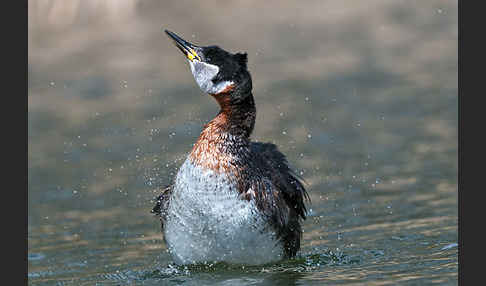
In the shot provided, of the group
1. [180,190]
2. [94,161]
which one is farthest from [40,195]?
[180,190]

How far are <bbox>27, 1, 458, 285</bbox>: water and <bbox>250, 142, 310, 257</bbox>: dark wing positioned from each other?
277 mm

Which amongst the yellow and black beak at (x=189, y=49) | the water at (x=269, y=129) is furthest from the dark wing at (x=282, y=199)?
the yellow and black beak at (x=189, y=49)

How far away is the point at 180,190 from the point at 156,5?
458 inches

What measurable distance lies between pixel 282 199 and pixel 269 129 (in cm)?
565

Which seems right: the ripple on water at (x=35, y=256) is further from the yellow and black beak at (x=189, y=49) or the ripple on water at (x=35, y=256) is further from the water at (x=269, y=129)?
the yellow and black beak at (x=189, y=49)

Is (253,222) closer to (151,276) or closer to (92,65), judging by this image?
(151,276)

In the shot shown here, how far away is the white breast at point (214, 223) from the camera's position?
8.45 meters

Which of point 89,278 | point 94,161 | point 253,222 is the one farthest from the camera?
point 94,161

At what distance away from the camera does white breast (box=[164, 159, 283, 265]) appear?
27.7 feet

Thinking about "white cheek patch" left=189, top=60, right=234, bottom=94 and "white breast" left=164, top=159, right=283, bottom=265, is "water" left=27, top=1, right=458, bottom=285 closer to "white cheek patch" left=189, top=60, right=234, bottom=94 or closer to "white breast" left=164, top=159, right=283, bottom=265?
"white breast" left=164, top=159, right=283, bottom=265

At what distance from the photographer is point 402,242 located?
966 centimetres

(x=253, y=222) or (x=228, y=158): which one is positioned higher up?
(x=228, y=158)

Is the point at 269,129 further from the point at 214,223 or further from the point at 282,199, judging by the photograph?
the point at 214,223

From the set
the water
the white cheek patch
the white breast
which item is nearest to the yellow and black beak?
the white cheek patch
